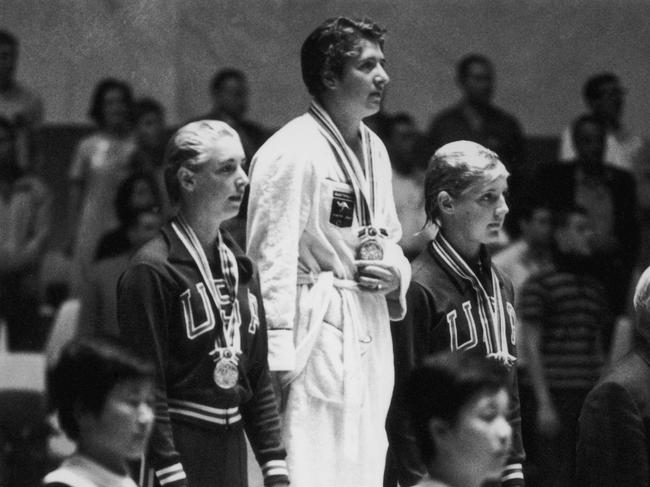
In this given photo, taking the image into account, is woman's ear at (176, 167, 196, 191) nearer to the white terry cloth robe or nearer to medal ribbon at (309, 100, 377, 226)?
the white terry cloth robe

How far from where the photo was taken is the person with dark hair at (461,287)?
4.93m

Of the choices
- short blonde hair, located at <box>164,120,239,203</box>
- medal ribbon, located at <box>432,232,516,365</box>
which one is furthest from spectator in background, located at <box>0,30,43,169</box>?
medal ribbon, located at <box>432,232,516,365</box>

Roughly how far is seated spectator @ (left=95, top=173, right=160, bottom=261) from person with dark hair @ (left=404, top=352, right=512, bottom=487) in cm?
295

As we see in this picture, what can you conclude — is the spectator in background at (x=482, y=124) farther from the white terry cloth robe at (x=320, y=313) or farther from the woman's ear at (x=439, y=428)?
the woman's ear at (x=439, y=428)

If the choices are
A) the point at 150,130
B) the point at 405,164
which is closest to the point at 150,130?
the point at 150,130

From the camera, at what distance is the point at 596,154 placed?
8031 millimetres

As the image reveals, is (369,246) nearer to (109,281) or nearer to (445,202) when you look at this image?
(445,202)

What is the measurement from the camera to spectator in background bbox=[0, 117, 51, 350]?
7.22 meters

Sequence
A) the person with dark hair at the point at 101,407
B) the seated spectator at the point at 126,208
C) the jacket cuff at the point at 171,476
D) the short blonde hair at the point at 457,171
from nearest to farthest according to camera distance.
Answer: the person with dark hair at the point at 101,407, the jacket cuff at the point at 171,476, the short blonde hair at the point at 457,171, the seated spectator at the point at 126,208

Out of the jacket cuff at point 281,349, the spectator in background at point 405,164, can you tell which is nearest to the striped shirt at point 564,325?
the spectator in background at point 405,164

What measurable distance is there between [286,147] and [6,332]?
2474mm

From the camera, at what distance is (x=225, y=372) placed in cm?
454

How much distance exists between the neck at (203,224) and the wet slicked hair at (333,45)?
2.19 ft

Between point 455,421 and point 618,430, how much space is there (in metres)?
0.97
